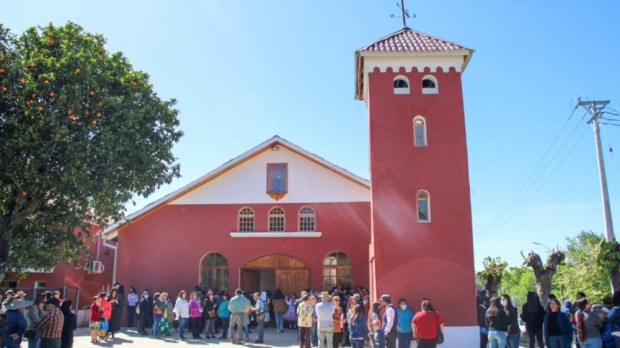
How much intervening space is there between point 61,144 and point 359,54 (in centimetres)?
904

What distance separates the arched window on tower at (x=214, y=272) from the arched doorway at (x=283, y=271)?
0.78 m

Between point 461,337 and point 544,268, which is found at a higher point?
point 544,268

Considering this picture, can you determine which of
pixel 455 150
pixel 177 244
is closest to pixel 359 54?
pixel 455 150

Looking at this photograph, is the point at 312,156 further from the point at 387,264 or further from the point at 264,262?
the point at 387,264

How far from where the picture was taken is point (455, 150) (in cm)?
1538

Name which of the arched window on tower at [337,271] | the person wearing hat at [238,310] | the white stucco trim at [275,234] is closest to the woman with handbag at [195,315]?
the person wearing hat at [238,310]

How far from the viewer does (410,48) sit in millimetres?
15914

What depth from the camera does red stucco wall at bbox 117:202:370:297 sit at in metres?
20.3

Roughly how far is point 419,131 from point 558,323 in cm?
705

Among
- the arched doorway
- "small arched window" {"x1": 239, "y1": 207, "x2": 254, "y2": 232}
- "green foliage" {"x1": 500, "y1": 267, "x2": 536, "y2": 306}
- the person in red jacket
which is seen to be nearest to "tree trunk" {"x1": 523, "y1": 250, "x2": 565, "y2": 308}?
the arched doorway

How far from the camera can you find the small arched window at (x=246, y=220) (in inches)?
827

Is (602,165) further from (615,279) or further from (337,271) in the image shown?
(337,271)

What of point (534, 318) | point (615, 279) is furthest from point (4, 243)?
point (615, 279)

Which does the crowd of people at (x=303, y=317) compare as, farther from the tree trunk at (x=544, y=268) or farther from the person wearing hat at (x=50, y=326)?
the tree trunk at (x=544, y=268)
